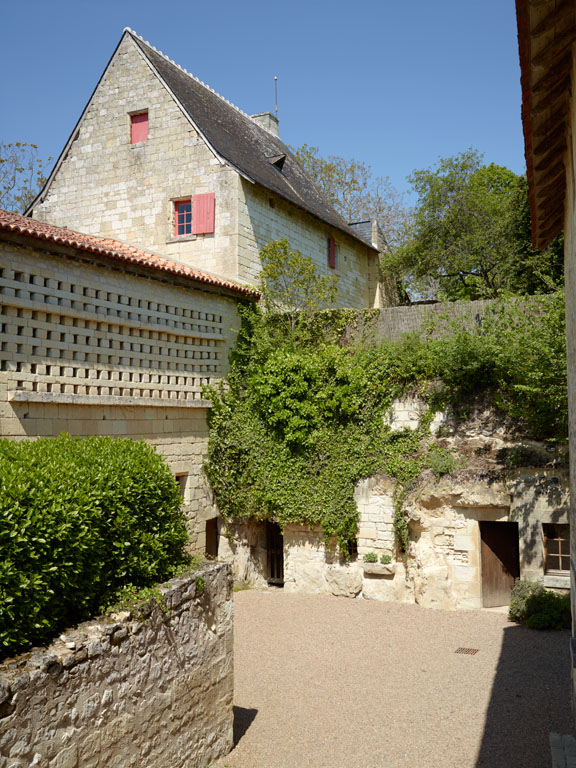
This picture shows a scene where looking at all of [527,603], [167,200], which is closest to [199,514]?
[527,603]

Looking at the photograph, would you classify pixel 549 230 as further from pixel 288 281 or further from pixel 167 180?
pixel 167 180

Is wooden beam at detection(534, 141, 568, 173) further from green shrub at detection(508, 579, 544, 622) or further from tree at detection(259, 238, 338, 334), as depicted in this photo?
tree at detection(259, 238, 338, 334)

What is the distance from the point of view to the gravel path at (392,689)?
6805 mm

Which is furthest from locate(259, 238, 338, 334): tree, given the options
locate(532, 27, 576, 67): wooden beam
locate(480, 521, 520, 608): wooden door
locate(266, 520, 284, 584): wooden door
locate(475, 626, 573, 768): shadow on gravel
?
locate(532, 27, 576, 67): wooden beam

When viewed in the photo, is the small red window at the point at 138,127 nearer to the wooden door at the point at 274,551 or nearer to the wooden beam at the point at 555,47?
the wooden door at the point at 274,551

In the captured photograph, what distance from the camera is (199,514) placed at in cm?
1326

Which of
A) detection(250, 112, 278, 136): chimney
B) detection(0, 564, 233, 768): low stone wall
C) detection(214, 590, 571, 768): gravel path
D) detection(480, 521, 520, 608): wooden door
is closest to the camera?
detection(0, 564, 233, 768): low stone wall

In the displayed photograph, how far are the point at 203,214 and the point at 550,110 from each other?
11.2 metres

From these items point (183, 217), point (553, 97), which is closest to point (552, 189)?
point (553, 97)

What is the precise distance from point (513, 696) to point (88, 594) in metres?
5.71

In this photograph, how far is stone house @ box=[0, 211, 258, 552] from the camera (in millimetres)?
9297

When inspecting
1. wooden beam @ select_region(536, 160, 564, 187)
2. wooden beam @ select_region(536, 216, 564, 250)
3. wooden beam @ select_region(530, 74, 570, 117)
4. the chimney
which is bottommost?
wooden beam @ select_region(536, 216, 564, 250)

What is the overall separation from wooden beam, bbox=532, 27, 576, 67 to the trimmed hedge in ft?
14.0

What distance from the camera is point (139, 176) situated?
15.8 metres
